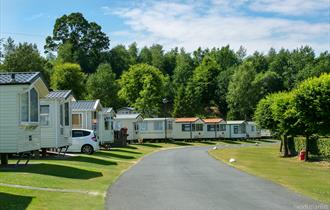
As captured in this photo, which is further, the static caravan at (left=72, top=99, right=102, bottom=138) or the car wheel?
the static caravan at (left=72, top=99, right=102, bottom=138)

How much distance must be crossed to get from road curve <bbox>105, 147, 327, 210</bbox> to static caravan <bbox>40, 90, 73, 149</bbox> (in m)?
7.49

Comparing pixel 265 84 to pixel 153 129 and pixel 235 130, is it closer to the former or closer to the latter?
pixel 235 130

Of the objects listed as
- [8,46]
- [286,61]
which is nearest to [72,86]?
[8,46]

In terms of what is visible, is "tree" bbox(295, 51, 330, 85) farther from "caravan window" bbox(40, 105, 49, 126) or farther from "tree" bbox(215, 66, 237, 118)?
"caravan window" bbox(40, 105, 49, 126)

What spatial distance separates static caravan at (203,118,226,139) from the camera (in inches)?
2900

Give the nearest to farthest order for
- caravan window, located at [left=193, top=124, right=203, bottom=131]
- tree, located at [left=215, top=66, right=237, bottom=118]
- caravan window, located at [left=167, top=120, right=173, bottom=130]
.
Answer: caravan window, located at [left=167, top=120, right=173, bottom=130] → caravan window, located at [left=193, top=124, right=203, bottom=131] → tree, located at [left=215, top=66, right=237, bottom=118]

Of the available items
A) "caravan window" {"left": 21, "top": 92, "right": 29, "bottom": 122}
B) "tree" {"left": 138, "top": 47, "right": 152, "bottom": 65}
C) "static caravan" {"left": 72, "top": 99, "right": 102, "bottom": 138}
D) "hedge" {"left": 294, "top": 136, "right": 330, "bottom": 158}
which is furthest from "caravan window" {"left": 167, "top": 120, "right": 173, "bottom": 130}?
"tree" {"left": 138, "top": 47, "right": 152, "bottom": 65}

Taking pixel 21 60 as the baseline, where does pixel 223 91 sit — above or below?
below

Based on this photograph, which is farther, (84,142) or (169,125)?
(169,125)

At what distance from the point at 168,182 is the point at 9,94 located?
7.36 meters

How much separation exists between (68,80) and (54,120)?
45.8 metres

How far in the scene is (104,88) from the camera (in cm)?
9475

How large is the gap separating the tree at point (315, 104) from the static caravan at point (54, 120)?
16.1 meters

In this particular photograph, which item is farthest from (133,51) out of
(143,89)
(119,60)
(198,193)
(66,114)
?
(198,193)
